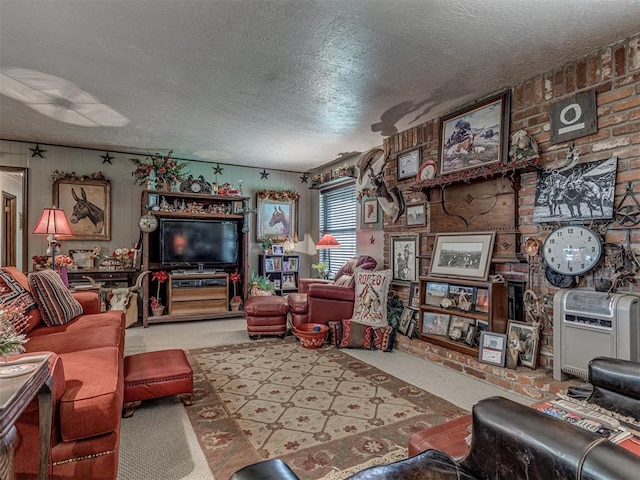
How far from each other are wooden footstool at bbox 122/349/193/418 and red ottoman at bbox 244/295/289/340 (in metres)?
1.73

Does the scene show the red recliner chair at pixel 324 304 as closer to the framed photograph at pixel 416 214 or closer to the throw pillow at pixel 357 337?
the throw pillow at pixel 357 337

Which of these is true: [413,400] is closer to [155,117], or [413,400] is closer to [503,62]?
[503,62]

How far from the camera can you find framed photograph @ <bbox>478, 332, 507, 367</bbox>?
3.02 m

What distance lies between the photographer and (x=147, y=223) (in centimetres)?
526

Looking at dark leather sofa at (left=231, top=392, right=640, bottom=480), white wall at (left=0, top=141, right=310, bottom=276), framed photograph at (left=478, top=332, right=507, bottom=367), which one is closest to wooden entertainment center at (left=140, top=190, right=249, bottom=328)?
white wall at (left=0, top=141, right=310, bottom=276)

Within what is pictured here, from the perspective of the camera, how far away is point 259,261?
667 centimetres

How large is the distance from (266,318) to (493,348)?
253cm

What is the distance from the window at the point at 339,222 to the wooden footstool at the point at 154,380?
3.80 m

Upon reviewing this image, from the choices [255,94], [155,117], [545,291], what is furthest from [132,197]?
[545,291]

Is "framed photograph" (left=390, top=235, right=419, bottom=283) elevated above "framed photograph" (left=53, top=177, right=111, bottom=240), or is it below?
below

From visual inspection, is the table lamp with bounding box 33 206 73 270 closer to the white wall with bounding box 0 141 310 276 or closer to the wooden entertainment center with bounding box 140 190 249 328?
the wooden entertainment center with bounding box 140 190 249 328

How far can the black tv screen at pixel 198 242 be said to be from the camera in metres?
5.57

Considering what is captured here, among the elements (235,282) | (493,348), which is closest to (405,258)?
(493,348)

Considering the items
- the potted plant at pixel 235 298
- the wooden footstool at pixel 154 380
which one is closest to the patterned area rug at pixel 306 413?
the wooden footstool at pixel 154 380
